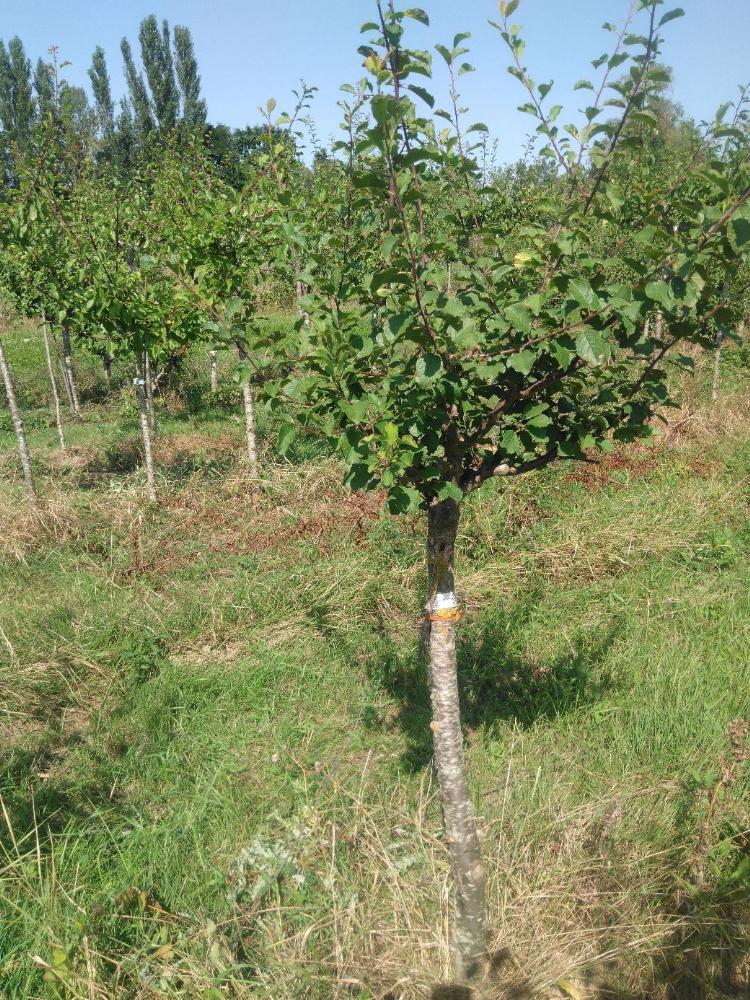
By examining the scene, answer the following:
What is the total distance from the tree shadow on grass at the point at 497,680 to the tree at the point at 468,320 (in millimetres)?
1346

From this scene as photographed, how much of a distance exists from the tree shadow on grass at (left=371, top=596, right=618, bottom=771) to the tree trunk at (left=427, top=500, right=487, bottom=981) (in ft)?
3.30

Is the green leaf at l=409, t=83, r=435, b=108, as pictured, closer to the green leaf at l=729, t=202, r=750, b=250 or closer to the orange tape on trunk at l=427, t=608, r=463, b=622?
the green leaf at l=729, t=202, r=750, b=250

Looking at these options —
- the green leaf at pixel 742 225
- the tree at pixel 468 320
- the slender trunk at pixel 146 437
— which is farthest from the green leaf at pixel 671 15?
the slender trunk at pixel 146 437

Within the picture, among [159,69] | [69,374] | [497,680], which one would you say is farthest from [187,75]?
[497,680]

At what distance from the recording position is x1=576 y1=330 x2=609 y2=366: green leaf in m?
1.84

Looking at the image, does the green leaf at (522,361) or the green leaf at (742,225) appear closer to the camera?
the green leaf at (742,225)

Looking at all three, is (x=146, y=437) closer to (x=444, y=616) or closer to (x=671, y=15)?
(x=444, y=616)

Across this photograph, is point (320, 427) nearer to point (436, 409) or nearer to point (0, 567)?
point (436, 409)

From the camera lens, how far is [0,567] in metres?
5.47

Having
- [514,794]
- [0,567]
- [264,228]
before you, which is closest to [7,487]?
[0,567]

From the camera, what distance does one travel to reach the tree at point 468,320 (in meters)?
1.84

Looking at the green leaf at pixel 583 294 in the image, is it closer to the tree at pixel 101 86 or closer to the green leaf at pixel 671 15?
the green leaf at pixel 671 15

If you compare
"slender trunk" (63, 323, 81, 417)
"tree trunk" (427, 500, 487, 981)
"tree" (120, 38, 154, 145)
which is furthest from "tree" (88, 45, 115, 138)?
"tree trunk" (427, 500, 487, 981)

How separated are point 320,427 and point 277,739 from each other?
78.8 inches
